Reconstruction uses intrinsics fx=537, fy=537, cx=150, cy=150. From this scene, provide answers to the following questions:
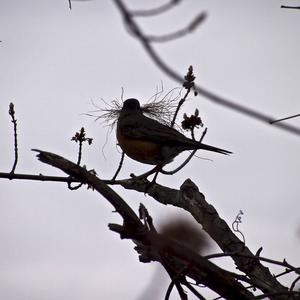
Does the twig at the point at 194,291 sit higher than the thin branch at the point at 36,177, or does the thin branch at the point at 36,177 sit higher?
the thin branch at the point at 36,177

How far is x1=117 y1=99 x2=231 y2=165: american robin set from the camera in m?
6.05

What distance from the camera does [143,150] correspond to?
6.31 meters

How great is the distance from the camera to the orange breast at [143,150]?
20.5 feet

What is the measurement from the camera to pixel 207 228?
4.44 metres

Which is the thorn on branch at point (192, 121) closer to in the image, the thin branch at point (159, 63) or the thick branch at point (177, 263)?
the thick branch at point (177, 263)

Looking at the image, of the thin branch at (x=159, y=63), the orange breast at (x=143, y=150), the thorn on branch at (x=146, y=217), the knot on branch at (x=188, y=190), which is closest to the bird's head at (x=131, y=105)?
the orange breast at (x=143, y=150)

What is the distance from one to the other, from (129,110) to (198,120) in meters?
3.07

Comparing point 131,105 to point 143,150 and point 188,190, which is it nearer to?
point 143,150

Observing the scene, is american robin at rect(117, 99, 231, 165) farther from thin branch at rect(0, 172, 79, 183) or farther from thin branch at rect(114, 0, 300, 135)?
thin branch at rect(114, 0, 300, 135)

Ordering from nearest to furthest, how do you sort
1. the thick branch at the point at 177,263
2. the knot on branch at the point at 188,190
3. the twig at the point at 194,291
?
the twig at the point at 194,291
the thick branch at the point at 177,263
the knot on branch at the point at 188,190

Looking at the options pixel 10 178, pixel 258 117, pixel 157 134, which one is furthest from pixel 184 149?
pixel 258 117

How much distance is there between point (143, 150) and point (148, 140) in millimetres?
138

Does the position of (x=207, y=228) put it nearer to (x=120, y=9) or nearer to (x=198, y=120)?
(x=198, y=120)

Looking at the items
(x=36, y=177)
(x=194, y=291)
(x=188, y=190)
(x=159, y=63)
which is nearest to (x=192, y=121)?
(x=188, y=190)
